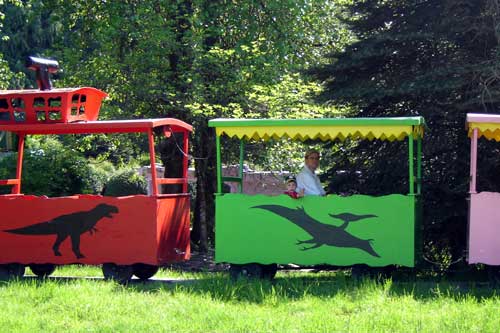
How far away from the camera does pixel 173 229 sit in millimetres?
11547

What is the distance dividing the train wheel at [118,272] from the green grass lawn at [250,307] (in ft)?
1.81

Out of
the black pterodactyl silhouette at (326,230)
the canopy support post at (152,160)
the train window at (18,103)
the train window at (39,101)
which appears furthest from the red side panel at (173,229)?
the train window at (18,103)

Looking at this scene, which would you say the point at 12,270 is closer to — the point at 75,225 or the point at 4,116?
the point at 75,225

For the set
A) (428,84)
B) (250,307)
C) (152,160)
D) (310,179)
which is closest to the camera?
(250,307)

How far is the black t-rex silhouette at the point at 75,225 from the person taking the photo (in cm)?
1106

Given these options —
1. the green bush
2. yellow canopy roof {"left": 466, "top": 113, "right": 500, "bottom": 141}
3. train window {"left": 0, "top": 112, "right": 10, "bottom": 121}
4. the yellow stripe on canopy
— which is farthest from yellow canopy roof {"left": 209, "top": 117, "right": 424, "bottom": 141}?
the green bush

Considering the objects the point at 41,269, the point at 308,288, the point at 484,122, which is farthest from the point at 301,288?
the point at 41,269

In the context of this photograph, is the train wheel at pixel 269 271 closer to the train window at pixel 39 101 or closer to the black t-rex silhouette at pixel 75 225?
the black t-rex silhouette at pixel 75 225

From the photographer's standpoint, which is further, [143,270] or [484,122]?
[143,270]

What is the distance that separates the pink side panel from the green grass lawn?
18.0 inches

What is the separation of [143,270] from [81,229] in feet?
3.65

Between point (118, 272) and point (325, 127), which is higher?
point (325, 127)

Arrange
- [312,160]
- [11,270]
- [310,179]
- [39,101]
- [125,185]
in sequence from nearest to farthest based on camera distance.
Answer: [310,179]
[312,160]
[11,270]
[39,101]
[125,185]

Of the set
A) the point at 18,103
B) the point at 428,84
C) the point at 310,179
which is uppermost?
the point at 428,84
